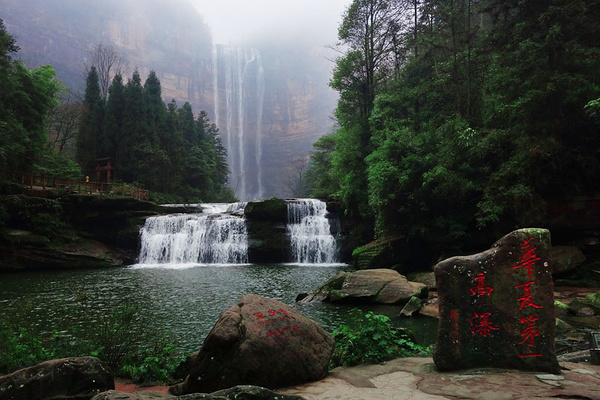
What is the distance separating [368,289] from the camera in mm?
9602

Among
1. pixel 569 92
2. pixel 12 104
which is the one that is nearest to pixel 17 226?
pixel 12 104

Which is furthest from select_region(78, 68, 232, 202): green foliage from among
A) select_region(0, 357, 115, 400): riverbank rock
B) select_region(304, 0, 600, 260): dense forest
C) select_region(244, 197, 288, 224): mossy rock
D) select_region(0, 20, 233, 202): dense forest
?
select_region(0, 357, 115, 400): riverbank rock

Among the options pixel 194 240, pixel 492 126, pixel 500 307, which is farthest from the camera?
pixel 194 240

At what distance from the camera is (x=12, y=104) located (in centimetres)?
1916

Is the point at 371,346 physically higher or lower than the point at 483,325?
lower

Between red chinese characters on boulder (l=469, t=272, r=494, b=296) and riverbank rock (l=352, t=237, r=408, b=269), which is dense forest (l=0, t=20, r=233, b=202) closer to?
riverbank rock (l=352, t=237, r=408, b=269)

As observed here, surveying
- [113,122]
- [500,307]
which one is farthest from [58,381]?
[113,122]

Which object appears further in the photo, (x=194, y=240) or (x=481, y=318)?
(x=194, y=240)

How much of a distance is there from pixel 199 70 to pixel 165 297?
4280 inches

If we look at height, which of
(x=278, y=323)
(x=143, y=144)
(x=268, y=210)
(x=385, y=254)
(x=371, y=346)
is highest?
(x=143, y=144)

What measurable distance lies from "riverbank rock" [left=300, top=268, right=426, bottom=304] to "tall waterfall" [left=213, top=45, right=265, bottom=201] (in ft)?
226

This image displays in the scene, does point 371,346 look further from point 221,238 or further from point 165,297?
point 221,238

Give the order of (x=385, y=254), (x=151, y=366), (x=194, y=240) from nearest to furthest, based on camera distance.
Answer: (x=151, y=366), (x=385, y=254), (x=194, y=240)

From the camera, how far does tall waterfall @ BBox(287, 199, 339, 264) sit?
68.1 ft
